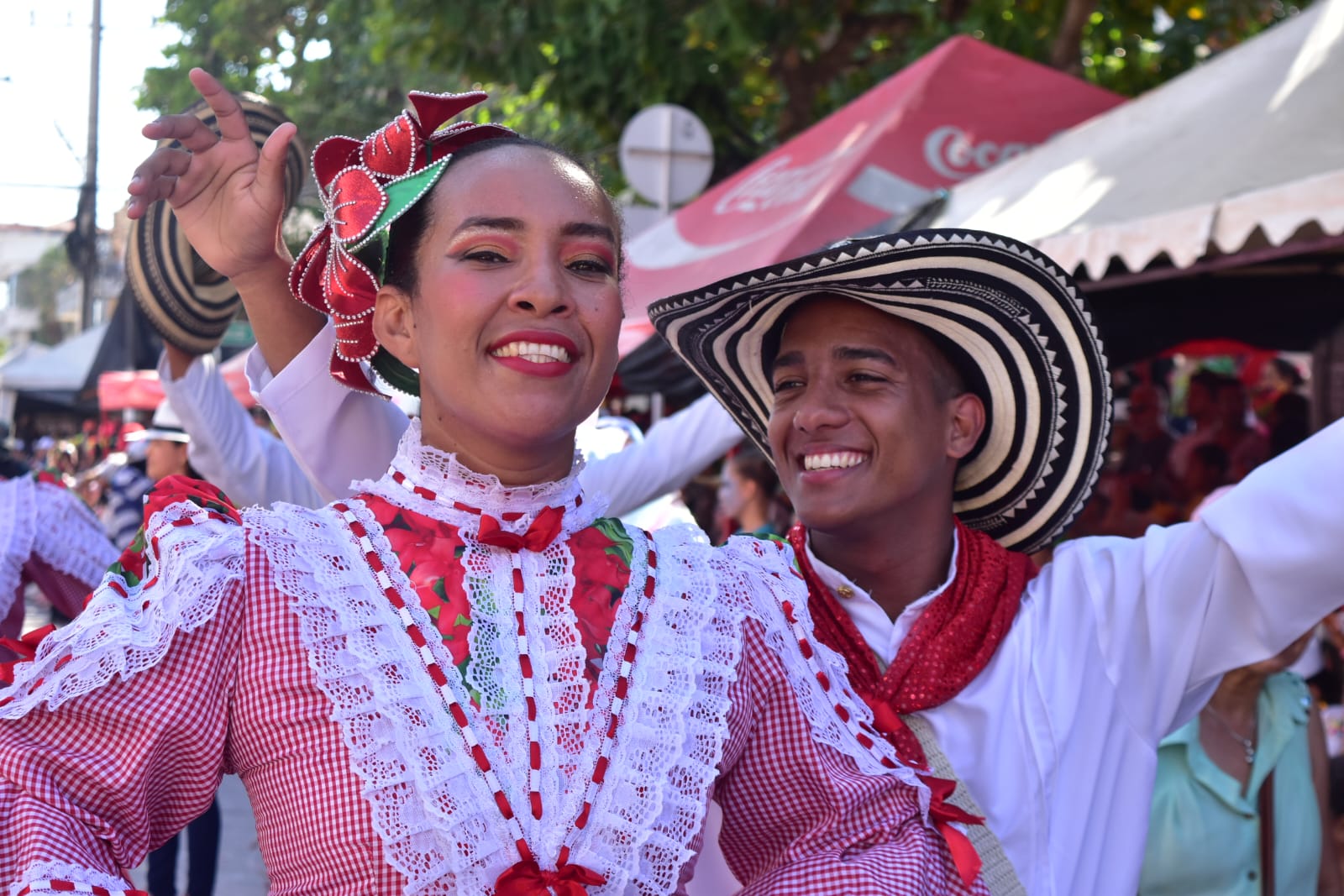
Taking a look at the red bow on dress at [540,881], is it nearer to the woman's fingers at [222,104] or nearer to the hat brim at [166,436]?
the woman's fingers at [222,104]

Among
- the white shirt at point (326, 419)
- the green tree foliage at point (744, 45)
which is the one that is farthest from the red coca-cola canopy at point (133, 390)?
the white shirt at point (326, 419)

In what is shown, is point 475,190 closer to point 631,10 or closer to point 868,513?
point 868,513

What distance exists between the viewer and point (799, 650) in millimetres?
2102

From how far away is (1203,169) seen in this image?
4.12m

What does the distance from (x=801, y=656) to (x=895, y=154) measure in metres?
4.80

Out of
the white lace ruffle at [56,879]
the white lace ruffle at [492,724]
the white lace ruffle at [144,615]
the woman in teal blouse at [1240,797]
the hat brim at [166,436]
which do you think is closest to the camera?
the white lace ruffle at [56,879]

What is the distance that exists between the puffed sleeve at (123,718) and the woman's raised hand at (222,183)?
2.04 feet

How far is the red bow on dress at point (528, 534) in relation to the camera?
191cm

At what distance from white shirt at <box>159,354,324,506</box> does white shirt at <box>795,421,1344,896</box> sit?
1690mm

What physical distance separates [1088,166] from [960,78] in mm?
1940

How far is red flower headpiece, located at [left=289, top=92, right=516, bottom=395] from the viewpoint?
201cm

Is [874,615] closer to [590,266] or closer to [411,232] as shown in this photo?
[590,266]

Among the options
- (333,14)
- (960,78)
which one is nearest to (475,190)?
(960,78)

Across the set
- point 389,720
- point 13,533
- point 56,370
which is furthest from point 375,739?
point 56,370
